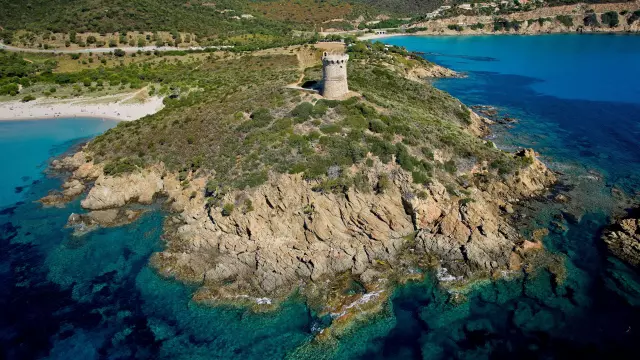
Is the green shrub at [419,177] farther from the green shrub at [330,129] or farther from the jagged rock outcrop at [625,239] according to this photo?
the jagged rock outcrop at [625,239]

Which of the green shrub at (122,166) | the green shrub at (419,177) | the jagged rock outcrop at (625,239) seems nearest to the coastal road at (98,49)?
the green shrub at (122,166)

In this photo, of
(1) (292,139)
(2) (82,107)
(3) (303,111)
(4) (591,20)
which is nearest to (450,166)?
(1) (292,139)

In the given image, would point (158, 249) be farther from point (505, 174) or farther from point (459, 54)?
point (459, 54)

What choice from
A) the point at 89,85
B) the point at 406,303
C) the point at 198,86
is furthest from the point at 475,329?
the point at 89,85

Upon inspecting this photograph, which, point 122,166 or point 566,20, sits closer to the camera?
point 122,166

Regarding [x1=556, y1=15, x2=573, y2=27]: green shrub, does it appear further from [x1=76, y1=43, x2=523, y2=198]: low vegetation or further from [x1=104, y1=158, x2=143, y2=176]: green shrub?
[x1=104, y1=158, x2=143, y2=176]: green shrub

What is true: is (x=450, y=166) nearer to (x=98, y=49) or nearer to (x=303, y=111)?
(x=303, y=111)

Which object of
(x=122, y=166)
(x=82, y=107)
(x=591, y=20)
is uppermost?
(x=591, y=20)
